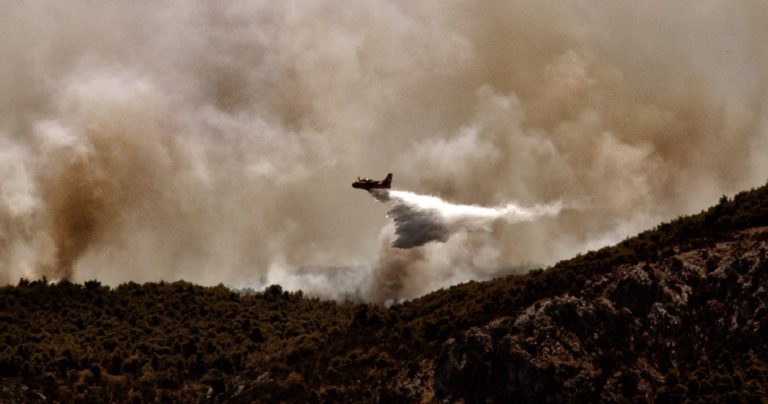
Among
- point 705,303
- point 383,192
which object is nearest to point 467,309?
point 705,303

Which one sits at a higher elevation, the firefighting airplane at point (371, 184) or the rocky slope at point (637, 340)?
the firefighting airplane at point (371, 184)

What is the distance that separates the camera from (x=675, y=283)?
474 feet

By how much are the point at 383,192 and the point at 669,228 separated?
160 ft

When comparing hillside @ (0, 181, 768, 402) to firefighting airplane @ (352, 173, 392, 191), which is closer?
hillside @ (0, 181, 768, 402)

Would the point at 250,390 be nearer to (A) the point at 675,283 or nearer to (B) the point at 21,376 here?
A: (B) the point at 21,376

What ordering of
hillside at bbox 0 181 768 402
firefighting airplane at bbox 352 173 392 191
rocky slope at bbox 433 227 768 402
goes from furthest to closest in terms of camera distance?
firefighting airplane at bbox 352 173 392 191
hillside at bbox 0 181 768 402
rocky slope at bbox 433 227 768 402

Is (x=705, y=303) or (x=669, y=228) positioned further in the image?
(x=669, y=228)

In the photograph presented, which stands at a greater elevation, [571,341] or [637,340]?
[571,341]

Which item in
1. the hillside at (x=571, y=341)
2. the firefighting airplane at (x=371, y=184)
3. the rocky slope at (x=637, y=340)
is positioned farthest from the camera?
the firefighting airplane at (x=371, y=184)

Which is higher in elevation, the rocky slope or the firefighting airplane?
the firefighting airplane

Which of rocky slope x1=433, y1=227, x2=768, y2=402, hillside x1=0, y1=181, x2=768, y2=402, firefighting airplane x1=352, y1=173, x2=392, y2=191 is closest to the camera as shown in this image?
rocky slope x1=433, y1=227, x2=768, y2=402

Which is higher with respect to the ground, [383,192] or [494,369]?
[383,192]

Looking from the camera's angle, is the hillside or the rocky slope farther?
the hillside

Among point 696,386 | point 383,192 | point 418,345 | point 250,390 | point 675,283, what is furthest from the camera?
point 383,192
